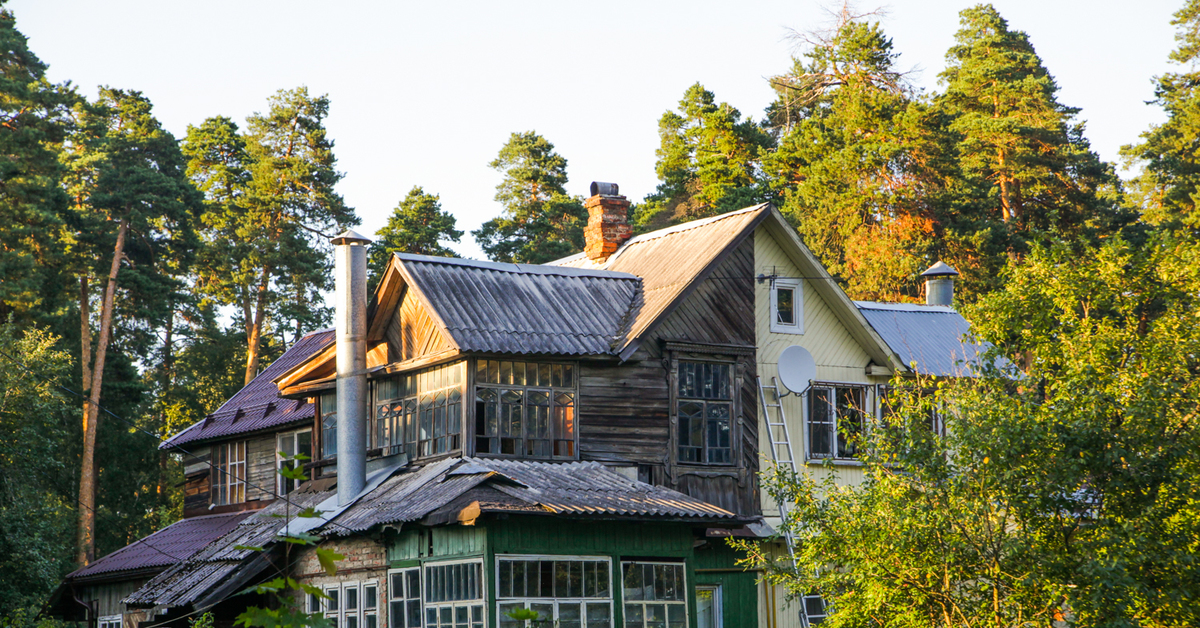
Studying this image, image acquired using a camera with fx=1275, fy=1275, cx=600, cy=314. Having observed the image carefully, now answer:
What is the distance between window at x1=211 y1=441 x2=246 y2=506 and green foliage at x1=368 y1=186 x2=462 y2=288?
599 inches

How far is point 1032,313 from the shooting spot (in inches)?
612

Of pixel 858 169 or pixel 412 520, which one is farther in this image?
pixel 858 169

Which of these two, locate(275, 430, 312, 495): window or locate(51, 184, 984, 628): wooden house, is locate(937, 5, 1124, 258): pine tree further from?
locate(275, 430, 312, 495): window

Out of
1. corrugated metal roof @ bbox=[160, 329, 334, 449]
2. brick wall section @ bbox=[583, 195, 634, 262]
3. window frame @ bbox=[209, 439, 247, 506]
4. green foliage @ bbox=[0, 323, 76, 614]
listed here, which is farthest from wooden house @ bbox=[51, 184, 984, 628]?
window frame @ bbox=[209, 439, 247, 506]

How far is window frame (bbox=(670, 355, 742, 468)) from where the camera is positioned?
20.9 metres

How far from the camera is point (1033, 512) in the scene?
512 inches

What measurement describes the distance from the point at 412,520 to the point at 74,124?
32.0m

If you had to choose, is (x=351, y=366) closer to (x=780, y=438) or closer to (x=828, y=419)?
(x=780, y=438)

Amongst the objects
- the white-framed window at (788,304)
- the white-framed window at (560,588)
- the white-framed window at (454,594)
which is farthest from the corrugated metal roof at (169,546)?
the white-framed window at (788,304)

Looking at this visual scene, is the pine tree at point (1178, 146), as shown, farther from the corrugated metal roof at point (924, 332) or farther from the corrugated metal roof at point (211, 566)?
the corrugated metal roof at point (211, 566)

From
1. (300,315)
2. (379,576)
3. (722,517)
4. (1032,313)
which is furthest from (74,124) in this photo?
(1032,313)

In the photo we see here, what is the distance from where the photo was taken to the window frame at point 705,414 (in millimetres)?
20906

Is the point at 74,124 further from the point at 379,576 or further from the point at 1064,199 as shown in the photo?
the point at 1064,199

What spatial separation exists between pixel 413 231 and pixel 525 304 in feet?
83.6
